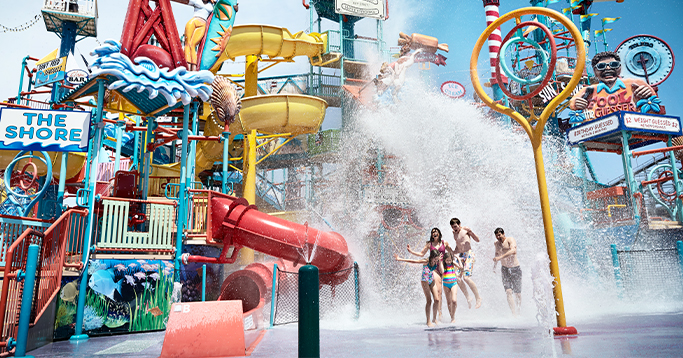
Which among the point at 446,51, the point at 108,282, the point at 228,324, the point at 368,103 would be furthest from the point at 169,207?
the point at 446,51

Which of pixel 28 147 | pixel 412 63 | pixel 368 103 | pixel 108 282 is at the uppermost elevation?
pixel 412 63

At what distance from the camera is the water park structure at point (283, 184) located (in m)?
5.41

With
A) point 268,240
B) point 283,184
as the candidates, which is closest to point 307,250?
point 268,240

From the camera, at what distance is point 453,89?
24.0 m

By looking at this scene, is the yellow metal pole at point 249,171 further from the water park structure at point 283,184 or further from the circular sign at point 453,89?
the circular sign at point 453,89

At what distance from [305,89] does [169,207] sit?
17.5 metres

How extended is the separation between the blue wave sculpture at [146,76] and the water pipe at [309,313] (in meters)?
6.08

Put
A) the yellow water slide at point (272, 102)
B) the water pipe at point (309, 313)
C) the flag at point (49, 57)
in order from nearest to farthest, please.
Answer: the water pipe at point (309, 313) → the yellow water slide at point (272, 102) → the flag at point (49, 57)

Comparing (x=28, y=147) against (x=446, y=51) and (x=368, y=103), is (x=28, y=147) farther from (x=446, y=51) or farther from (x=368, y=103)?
(x=446, y=51)

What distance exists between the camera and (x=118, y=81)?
7496 millimetres

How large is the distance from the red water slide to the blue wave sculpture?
1.98m

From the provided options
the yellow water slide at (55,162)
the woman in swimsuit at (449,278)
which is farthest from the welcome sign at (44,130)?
the yellow water slide at (55,162)

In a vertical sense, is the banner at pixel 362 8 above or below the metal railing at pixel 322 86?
above

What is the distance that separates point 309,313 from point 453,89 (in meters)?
22.8
